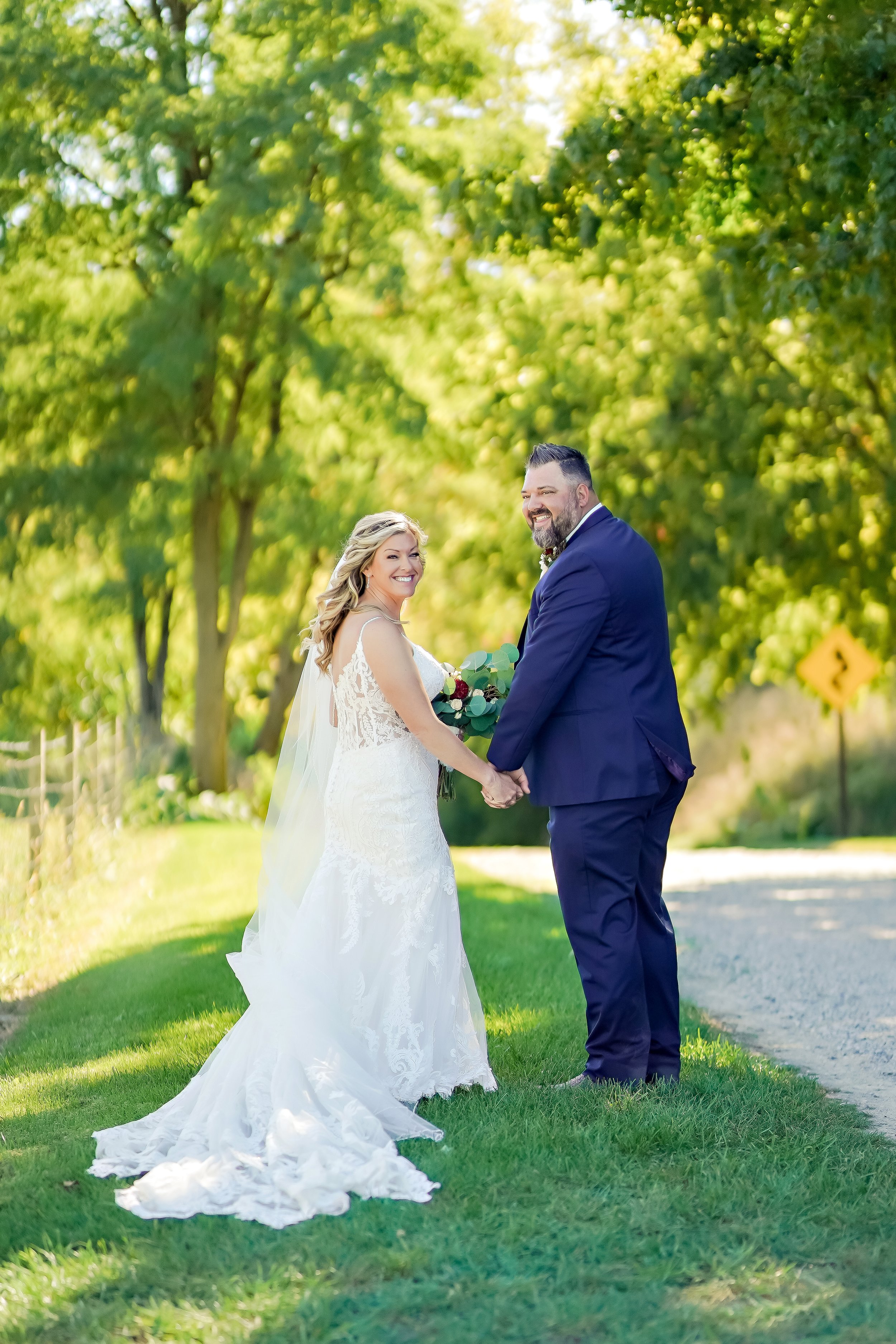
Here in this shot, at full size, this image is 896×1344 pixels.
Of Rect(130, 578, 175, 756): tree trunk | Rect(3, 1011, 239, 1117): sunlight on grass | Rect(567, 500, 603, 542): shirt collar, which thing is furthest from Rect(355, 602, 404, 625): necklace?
Rect(130, 578, 175, 756): tree trunk

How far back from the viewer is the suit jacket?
5.42m

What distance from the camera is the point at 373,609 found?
Answer: 222 inches

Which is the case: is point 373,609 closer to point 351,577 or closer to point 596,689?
point 351,577

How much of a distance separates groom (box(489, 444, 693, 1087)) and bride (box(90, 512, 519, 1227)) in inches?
12.6

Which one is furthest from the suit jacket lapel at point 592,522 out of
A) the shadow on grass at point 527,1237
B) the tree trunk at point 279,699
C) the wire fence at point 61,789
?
the tree trunk at point 279,699

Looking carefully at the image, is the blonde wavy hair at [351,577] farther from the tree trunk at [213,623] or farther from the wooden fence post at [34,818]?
the tree trunk at [213,623]

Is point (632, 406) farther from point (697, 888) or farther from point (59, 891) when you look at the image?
point (59, 891)

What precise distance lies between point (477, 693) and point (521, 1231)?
238 cm

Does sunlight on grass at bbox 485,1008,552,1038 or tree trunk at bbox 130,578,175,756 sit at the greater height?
tree trunk at bbox 130,578,175,756

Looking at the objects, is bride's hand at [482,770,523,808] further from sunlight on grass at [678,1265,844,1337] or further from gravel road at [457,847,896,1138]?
sunlight on grass at [678,1265,844,1337]

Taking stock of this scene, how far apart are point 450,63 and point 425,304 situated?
3.66m

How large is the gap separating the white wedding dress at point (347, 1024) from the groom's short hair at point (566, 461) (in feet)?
3.08

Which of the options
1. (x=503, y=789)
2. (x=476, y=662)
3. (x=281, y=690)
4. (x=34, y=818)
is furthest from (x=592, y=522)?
(x=281, y=690)

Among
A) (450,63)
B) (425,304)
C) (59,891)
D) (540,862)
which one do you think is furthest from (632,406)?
(59,891)
